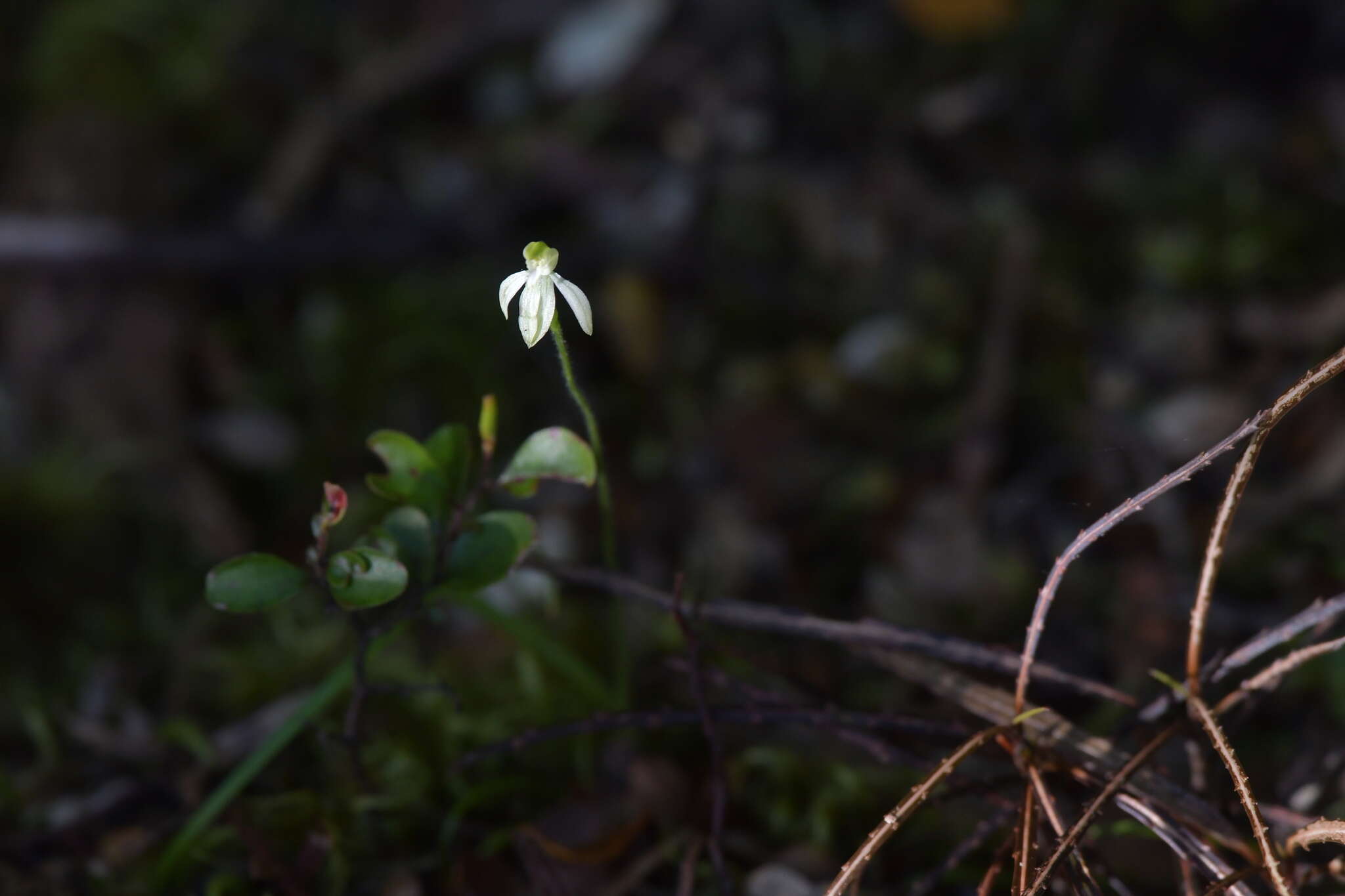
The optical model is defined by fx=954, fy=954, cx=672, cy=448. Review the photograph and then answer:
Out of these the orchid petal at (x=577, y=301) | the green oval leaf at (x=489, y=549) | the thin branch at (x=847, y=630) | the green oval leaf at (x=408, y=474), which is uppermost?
the orchid petal at (x=577, y=301)

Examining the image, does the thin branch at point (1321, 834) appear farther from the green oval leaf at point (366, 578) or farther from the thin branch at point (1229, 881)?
the green oval leaf at point (366, 578)

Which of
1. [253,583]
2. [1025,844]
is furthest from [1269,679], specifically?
[253,583]

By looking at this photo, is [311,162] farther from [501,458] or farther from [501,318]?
[501,458]

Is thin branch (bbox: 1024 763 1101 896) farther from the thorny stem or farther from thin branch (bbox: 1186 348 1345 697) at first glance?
the thorny stem

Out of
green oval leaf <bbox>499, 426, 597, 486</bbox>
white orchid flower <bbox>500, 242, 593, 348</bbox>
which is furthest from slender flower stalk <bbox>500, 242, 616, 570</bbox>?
green oval leaf <bbox>499, 426, 597, 486</bbox>

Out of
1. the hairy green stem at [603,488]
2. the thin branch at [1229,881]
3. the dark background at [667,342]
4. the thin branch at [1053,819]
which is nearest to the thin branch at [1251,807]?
the thin branch at [1229,881]

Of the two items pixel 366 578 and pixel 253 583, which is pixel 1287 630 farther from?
pixel 253 583
